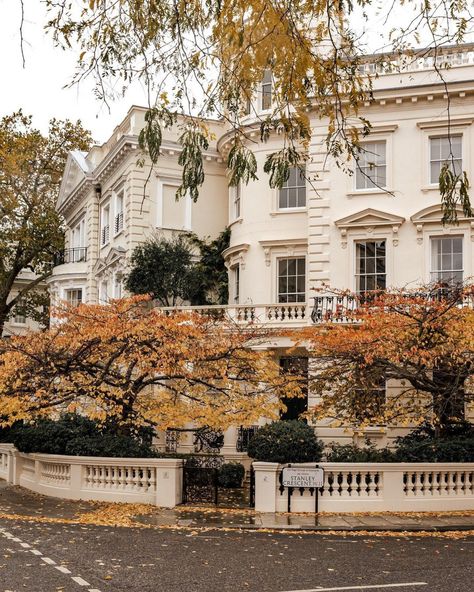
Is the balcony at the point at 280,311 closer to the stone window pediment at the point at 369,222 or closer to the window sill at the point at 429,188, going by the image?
the stone window pediment at the point at 369,222

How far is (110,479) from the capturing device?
22.1 meters

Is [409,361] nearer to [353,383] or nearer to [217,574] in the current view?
[353,383]

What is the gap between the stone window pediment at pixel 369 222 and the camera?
2914cm

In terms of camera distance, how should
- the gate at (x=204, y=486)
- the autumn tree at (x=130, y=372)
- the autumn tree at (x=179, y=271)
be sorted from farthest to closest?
the autumn tree at (x=179, y=271), the autumn tree at (x=130, y=372), the gate at (x=204, y=486)

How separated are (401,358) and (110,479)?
8015 mm

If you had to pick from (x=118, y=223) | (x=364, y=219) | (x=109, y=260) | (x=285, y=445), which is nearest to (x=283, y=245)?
(x=364, y=219)

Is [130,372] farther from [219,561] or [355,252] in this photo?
[355,252]

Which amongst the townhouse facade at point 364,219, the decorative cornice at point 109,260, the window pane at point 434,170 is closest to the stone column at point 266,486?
the townhouse facade at point 364,219

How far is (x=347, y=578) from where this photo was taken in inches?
480

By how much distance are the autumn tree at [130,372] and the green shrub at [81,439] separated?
59 cm

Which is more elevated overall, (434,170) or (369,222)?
(434,170)

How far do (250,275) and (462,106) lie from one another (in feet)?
31.5

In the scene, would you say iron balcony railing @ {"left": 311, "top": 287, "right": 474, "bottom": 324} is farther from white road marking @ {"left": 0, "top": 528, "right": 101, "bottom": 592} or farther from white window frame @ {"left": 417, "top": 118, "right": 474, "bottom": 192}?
white road marking @ {"left": 0, "top": 528, "right": 101, "bottom": 592}

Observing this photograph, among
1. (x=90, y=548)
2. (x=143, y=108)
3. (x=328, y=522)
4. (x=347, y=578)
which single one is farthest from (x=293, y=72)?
(x=143, y=108)
